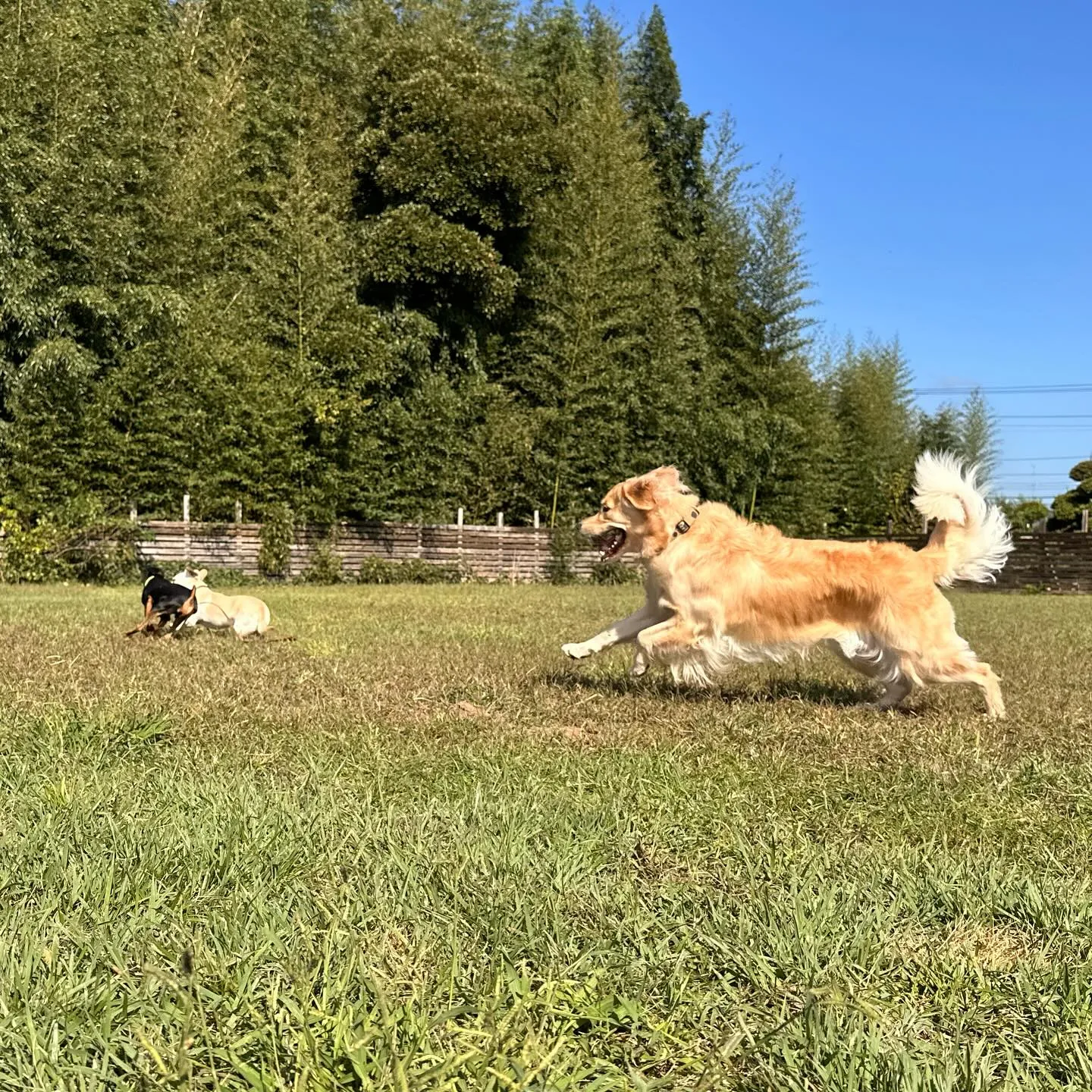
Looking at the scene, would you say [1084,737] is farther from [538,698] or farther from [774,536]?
[538,698]

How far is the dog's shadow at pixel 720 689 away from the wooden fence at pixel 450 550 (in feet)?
40.7

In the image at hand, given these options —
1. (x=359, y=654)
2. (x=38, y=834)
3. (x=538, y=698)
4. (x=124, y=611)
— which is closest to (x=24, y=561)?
(x=124, y=611)

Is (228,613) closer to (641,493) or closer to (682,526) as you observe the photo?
(641,493)

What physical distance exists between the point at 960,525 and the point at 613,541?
1.80m

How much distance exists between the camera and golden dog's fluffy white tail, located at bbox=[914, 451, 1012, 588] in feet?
14.8

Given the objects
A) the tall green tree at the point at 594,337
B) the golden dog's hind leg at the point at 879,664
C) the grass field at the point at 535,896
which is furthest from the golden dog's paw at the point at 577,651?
the tall green tree at the point at 594,337

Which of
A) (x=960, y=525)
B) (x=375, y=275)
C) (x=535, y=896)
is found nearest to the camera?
(x=535, y=896)

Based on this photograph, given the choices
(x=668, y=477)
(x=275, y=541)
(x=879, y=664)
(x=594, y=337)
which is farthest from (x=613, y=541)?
(x=594, y=337)

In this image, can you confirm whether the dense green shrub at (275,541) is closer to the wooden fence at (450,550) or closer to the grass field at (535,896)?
the wooden fence at (450,550)

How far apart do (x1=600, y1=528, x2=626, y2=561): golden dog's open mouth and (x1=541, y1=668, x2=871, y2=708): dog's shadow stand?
723mm

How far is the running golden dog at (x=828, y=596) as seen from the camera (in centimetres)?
431

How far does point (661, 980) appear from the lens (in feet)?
5.32

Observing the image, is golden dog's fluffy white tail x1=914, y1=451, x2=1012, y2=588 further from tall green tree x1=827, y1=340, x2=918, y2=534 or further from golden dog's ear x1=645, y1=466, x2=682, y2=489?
tall green tree x1=827, y1=340, x2=918, y2=534

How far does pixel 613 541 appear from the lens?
4812 millimetres
